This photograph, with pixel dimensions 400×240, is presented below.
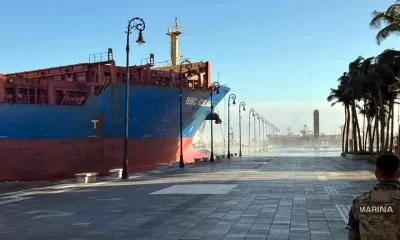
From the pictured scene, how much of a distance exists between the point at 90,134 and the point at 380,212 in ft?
113

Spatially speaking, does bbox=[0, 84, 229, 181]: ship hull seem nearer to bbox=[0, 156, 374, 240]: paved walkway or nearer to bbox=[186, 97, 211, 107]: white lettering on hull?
bbox=[186, 97, 211, 107]: white lettering on hull

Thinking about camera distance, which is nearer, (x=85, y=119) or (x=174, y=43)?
(x=85, y=119)

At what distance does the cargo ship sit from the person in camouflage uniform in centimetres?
3048

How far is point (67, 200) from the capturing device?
48.7ft

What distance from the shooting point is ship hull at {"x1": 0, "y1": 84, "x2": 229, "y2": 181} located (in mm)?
31859

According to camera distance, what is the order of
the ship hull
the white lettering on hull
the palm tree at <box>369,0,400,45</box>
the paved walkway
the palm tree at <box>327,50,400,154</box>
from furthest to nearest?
the white lettering on hull → the palm tree at <box>327,50,400,154</box> → the ship hull → the palm tree at <box>369,0,400,45</box> → the paved walkway

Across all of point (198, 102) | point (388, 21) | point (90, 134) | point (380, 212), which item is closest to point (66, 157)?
point (90, 134)

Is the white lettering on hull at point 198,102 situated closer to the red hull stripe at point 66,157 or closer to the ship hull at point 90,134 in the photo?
the ship hull at point 90,134

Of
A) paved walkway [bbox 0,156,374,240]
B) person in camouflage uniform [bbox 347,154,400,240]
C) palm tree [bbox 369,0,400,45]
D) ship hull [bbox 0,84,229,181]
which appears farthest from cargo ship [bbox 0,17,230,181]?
person in camouflage uniform [bbox 347,154,400,240]

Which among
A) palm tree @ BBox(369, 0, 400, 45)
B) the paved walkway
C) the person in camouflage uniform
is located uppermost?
palm tree @ BBox(369, 0, 400, 45)

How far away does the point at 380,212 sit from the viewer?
10.7 feet

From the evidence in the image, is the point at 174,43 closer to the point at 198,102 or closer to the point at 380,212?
the point at 198,102

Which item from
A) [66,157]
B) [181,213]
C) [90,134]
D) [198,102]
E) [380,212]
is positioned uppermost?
[198,102]

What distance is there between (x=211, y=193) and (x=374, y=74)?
96.3 ft
